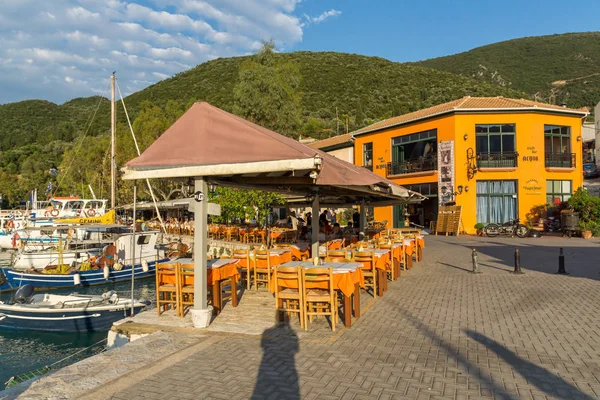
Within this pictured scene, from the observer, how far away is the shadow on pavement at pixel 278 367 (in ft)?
13.5

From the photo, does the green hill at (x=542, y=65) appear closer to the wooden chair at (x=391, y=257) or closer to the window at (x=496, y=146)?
the window at (x=496, y=146)

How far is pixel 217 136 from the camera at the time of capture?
6340 millimetres

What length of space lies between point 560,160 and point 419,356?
26778mm

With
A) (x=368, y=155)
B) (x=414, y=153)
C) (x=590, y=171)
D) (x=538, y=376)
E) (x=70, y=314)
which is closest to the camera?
(x=538, y=376)

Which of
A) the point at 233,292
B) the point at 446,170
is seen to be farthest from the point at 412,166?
the point at 233,292

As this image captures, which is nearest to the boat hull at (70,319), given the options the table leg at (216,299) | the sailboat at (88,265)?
the sailboat at (88,265)

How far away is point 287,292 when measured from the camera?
254 inches

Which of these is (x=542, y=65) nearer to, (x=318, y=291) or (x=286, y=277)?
(x=318, y=291)

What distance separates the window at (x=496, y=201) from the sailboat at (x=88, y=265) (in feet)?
61.1

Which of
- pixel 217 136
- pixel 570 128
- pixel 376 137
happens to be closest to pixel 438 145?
pixel 376 137

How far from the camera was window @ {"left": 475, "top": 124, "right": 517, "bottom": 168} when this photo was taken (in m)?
26.6

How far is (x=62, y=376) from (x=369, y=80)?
72316 mm

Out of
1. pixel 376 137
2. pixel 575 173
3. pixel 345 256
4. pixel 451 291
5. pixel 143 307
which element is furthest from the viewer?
pixel 376 137

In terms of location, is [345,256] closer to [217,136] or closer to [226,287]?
[226,287]
